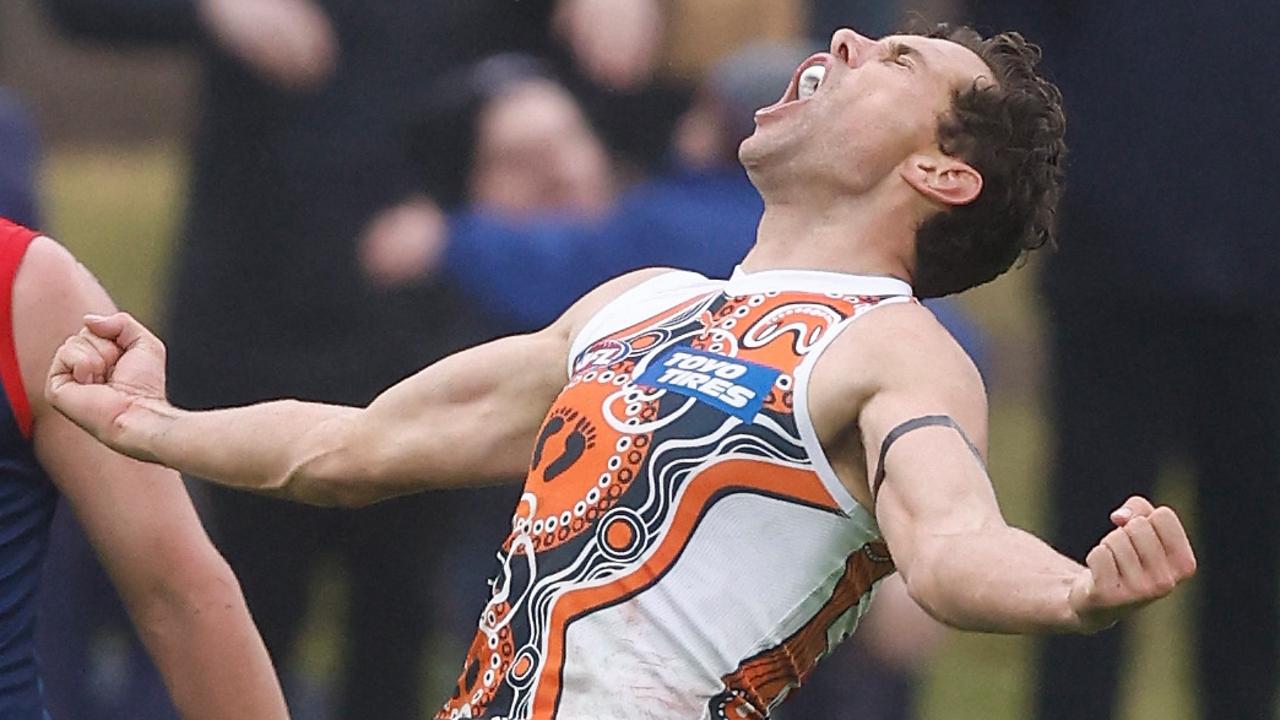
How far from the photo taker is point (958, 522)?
260 cm

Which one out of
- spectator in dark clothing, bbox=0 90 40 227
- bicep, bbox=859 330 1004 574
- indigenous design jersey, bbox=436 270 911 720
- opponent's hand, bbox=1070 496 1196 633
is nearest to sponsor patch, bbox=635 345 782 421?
indigenous design jersey, bbox=436 270 911 720

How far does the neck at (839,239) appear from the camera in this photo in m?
3.15

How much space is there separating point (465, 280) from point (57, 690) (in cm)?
117

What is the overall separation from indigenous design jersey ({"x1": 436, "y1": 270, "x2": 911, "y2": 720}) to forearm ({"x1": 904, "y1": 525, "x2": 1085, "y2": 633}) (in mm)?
299

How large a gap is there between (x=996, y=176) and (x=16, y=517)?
4.13 feet

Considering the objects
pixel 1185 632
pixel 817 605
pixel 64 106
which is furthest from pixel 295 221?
pixel 817 605

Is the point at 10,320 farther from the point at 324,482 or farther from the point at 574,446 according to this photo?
the point at 574,446

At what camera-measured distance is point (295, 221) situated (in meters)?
5.34

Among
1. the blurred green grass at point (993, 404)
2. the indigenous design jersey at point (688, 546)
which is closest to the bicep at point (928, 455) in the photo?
the indigenous design jersey at point (688, 546)

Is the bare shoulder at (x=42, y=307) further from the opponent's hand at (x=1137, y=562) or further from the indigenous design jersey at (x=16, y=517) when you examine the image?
the opponent's hand at (x=1137, y=562)

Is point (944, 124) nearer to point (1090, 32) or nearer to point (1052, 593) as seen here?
point (1052, 593)

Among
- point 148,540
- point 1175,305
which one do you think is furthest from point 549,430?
point 1175,305

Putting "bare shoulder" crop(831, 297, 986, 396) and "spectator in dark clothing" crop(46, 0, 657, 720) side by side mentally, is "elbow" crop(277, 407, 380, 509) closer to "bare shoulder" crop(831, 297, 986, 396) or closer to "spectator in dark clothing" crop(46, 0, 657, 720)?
"bare shoulder" crop(831, 297, 986, 396)

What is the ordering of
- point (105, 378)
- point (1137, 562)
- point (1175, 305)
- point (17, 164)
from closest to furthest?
point (1137, 562)
point (105, 378)
point (17, 164)
point (1175, 305)
